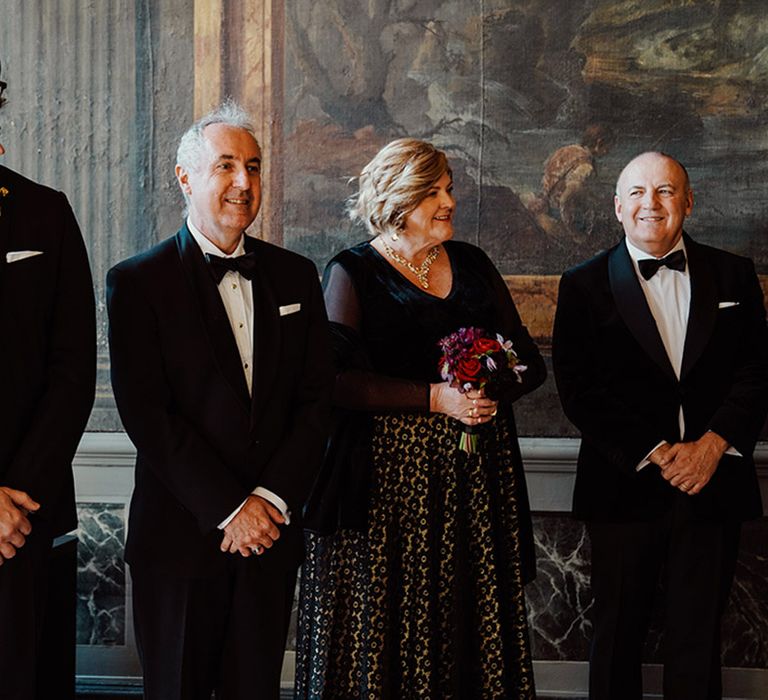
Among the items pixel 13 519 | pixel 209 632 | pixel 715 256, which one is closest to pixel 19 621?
pixel 13 519

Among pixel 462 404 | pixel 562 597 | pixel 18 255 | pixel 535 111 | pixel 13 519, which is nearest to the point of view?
pixel 13 519

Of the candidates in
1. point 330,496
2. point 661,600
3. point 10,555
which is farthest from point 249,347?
point 661,600

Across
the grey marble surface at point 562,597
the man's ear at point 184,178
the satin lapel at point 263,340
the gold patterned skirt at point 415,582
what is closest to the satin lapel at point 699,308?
the gold patterned skirt at point 415,582

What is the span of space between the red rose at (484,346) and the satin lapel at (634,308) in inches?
26.1

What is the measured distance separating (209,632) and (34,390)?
33.7 inches

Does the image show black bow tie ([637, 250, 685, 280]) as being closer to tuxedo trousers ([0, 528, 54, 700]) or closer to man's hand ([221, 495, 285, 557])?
man's hand ([221, 495, 285, 557])

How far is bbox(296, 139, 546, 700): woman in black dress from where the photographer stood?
3469 millimetres

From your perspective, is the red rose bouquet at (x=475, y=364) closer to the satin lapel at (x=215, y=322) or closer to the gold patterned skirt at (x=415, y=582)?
the gold patterned skirt at (x=415, y=582)

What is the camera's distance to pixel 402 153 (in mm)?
3621

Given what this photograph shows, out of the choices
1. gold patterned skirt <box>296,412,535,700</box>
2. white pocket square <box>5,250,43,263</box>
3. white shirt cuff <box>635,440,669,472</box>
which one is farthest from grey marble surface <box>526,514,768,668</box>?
white pocket square <box>5,250,43,263</box>

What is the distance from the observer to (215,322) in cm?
303

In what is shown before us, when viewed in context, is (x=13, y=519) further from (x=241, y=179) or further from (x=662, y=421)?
(x=662, y=421)

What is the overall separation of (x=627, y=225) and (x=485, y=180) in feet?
2.72

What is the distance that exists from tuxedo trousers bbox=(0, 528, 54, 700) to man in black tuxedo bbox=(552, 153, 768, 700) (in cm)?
199
